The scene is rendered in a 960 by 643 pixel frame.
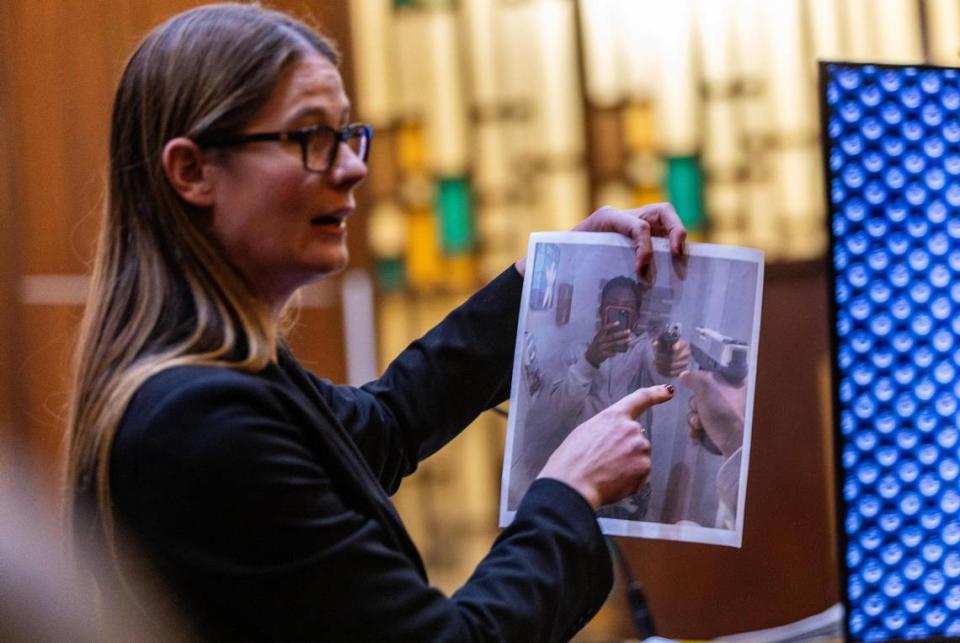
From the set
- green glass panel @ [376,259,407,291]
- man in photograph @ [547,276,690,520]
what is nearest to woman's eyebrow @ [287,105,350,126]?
man in photograph @ [547,276,690,520]

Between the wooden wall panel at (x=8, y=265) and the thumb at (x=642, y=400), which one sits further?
the wooden wall panel at (x=8, y=265)

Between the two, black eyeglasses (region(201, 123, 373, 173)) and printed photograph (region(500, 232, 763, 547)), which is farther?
printed photograph (region(500, 232, 763, 547))

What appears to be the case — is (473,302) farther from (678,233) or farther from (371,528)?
(371,528)

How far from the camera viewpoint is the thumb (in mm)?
1073

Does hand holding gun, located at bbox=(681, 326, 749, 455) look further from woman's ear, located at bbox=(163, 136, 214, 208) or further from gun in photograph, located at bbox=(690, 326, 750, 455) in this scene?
woman's ear, located at bbox=(163, 136, 214, 208)

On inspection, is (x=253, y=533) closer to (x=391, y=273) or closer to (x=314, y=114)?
(x=314, y=114)

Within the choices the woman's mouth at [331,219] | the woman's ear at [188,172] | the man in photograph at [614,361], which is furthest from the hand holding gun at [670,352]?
the woman's ear at [188,172]

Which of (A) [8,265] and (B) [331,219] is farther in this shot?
(A) [8,265]

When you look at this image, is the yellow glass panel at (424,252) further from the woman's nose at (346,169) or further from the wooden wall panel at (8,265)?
the woman's nose at (346,169)

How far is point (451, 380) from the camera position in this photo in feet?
4.25

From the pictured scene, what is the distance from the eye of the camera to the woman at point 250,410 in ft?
2.80

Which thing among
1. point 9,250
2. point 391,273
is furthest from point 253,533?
point 391,273

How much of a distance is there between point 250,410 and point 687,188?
5.94 ft

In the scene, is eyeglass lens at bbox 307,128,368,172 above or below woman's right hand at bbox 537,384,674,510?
above
